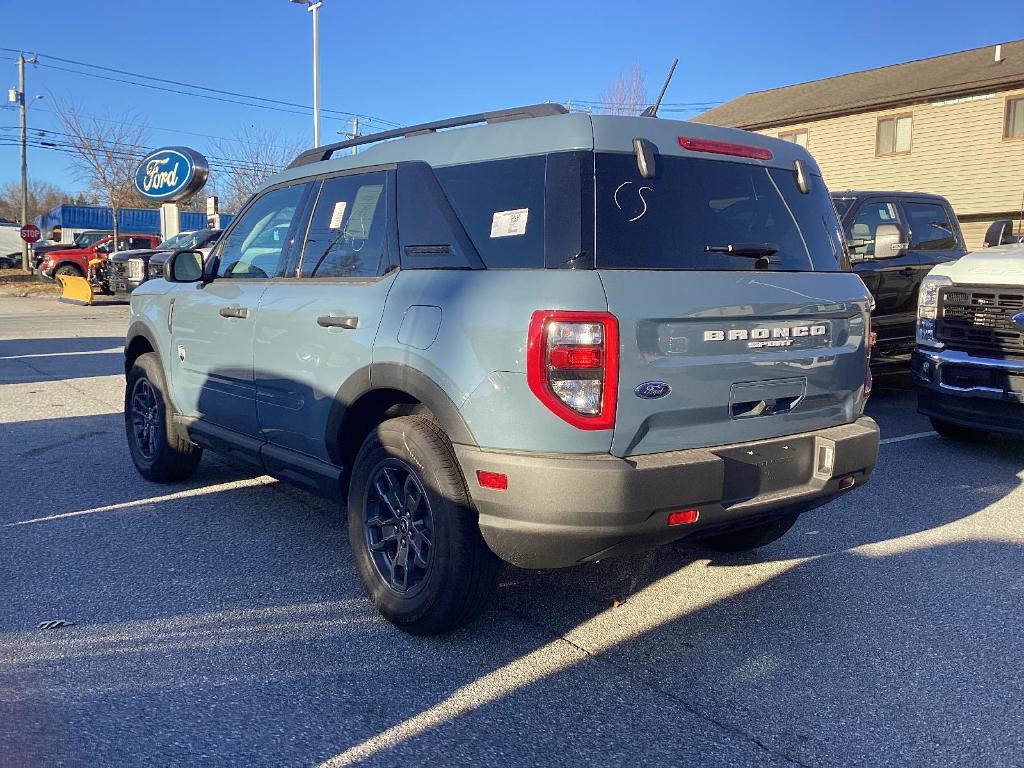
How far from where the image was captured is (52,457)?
6.52 meters

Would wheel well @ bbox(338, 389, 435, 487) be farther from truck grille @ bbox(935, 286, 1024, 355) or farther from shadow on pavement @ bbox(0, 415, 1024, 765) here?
truck grille @ bbox(935, 286, 1024, 355)

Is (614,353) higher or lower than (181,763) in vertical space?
higher

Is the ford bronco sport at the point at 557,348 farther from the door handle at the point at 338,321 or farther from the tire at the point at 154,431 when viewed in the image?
the tire at the point at 154,431

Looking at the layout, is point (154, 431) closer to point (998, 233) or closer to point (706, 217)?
point (706, 217)

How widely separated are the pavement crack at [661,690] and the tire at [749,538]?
1197mm

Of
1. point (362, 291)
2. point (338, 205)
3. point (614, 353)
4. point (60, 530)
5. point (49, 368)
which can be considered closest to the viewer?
point (614, 353)

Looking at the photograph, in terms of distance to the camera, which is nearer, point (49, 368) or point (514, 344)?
point (514, 344)

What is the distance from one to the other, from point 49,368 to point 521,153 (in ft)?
32.5

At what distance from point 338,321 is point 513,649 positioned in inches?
61.3

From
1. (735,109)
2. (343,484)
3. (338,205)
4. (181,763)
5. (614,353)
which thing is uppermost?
(735,109)

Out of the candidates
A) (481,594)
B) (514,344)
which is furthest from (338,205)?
(481,594)

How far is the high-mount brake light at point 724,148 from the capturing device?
353 cm

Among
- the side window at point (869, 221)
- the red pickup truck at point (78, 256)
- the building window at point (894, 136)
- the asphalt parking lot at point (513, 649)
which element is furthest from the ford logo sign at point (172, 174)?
the asphalt parking lot at point (513, 649)

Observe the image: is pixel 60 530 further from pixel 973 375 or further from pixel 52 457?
pixel 973 375
